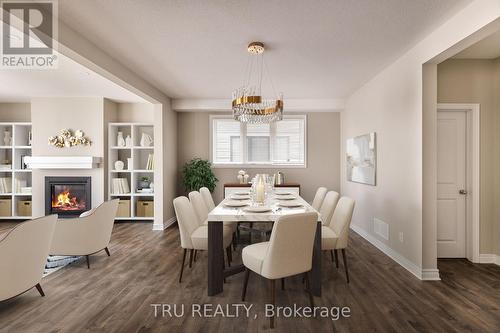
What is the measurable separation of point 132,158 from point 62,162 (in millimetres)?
1345

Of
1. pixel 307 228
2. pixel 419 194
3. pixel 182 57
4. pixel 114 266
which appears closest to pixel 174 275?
pixel 114 266

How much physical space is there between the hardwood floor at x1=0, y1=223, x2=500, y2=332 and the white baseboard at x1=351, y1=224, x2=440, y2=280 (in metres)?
0.09

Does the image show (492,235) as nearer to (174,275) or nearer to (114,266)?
(174,275)

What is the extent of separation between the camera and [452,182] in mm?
3604

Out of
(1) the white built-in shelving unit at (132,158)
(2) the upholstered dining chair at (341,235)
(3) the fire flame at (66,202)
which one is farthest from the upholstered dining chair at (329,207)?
(3) the fire flame at (66,202)

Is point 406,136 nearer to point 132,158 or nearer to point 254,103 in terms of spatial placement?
point 254,103

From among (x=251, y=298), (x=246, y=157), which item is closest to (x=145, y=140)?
(x=246, y=157)

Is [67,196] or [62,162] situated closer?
[62,162]

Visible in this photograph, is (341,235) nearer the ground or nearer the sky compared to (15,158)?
nearer the ground

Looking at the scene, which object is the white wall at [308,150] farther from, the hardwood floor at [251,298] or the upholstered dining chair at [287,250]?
the upholstered dining chair at [287,250]

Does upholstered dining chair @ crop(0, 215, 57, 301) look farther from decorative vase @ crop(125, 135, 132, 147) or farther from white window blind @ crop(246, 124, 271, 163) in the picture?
white window blind @ crop(246, 124, 271, 163)

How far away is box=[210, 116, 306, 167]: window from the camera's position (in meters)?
6.28

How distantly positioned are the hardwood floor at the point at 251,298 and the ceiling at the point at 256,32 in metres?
2.69

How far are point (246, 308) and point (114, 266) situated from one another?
199cm
